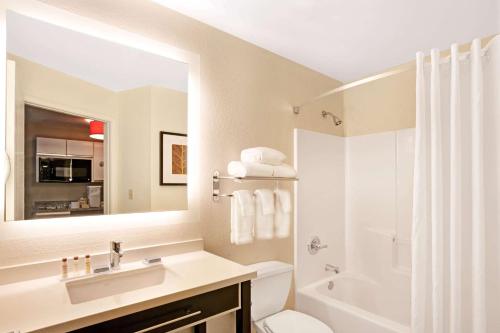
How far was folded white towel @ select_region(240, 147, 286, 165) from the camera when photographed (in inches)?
74.1

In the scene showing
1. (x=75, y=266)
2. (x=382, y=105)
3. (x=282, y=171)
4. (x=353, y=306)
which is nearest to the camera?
(x=75, y=266)

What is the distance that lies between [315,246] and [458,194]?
145 centimetres

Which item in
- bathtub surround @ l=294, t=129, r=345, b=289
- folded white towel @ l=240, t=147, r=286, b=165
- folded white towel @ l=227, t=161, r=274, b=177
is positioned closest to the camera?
folded white towel @ l=227, t=161, r=274, b=177

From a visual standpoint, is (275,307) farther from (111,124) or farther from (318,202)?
(111,124)

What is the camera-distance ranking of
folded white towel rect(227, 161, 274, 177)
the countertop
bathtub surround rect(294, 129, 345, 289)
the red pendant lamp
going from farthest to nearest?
1. bathtub surround rect(294, 129, 345, 289)
2. folded white towel rect(227, 161, 274, 177)
3. the red pendant lamp
4. the countertop

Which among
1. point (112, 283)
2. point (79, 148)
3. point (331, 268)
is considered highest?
Result: point (79, 148)

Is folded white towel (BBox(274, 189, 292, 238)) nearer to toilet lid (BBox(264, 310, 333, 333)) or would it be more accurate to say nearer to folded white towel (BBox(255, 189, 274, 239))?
folded white towel (BBox(255, 189, 274, 239))

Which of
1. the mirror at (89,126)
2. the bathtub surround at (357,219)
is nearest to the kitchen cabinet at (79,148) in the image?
the mirror at (89,126)

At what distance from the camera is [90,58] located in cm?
152

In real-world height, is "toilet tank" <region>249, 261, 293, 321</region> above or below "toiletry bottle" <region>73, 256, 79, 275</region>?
below

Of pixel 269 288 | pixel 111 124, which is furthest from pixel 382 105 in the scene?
pixel 111 124

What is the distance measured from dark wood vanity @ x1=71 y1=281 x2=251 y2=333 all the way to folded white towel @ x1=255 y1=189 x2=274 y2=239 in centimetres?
57

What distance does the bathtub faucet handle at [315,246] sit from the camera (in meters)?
2.62

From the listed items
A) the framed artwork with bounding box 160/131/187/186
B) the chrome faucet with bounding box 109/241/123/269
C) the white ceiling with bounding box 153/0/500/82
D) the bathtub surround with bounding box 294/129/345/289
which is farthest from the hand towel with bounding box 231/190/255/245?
the white ceiling with bounding box 153/0/500/82
